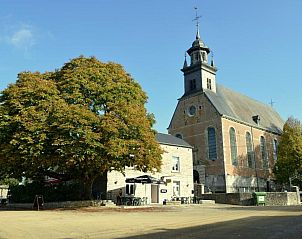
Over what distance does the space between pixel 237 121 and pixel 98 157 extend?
30265 mm

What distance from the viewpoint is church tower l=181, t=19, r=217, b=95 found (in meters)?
49.9

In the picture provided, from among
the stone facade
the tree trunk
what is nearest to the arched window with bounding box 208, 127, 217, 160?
the stone facade

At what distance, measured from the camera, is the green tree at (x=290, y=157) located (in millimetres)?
45438

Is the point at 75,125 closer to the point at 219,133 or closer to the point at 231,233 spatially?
the point at 231,233

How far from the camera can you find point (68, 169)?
26234mm

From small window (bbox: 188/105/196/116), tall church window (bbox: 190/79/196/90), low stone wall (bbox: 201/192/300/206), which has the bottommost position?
low stone wall (bbox: 201/192/300/206)

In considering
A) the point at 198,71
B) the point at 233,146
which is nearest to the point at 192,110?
the point at 198,71

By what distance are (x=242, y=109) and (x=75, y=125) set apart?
3630 centimetres

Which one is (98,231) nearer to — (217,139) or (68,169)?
(68,169)

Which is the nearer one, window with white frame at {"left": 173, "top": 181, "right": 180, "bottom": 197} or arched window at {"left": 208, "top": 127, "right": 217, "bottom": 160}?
window with white frame at {"left": 173, "top": 181, "right": 180, "bottom": 197}

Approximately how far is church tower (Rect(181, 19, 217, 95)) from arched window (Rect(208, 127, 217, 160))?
6143 mm

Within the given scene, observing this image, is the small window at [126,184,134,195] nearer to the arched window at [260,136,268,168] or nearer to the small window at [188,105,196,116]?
the small window at [188,105,196,116]

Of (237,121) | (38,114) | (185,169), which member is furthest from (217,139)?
(38,114)

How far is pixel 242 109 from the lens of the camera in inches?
2125
